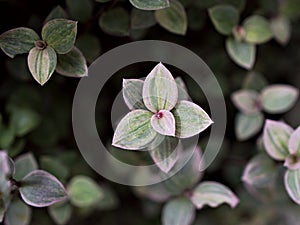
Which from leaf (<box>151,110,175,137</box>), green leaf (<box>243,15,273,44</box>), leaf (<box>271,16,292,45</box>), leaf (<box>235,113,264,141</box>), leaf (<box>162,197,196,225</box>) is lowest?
leaf (<box>162,197,196,225</box>)

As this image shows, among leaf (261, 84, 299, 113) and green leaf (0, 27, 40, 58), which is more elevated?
green leaf (0, 27, 40, 58)

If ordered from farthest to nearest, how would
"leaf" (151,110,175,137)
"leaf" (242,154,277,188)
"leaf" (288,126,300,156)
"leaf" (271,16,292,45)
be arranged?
1. "leaf" (271,16,292,45)
2. "leaf" (242,154,277,188)
3. "leaf" (288,126,300,156)
4. "leaf" (151,110,175,137)

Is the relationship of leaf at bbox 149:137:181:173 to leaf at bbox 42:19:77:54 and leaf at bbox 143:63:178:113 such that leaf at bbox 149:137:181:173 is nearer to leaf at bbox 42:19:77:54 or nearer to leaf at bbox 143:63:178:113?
leaf at bbox 143:63:178:113

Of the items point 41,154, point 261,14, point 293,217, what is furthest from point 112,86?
point 293,217

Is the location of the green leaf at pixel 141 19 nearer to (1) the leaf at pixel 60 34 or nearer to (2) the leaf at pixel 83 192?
(1) the leaf at pixel 60 34

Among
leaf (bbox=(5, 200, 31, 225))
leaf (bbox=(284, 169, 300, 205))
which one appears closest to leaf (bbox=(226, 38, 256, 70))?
leaf (bbox=(284, 169, 300, 205))

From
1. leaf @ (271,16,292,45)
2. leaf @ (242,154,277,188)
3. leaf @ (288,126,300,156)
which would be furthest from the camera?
leaf @ (271,16,292,45)

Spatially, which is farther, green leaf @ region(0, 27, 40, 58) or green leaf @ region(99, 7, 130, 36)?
green leaf @ region(99, 7, 130, 36)

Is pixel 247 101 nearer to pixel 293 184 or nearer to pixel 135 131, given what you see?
pixel 293 184
